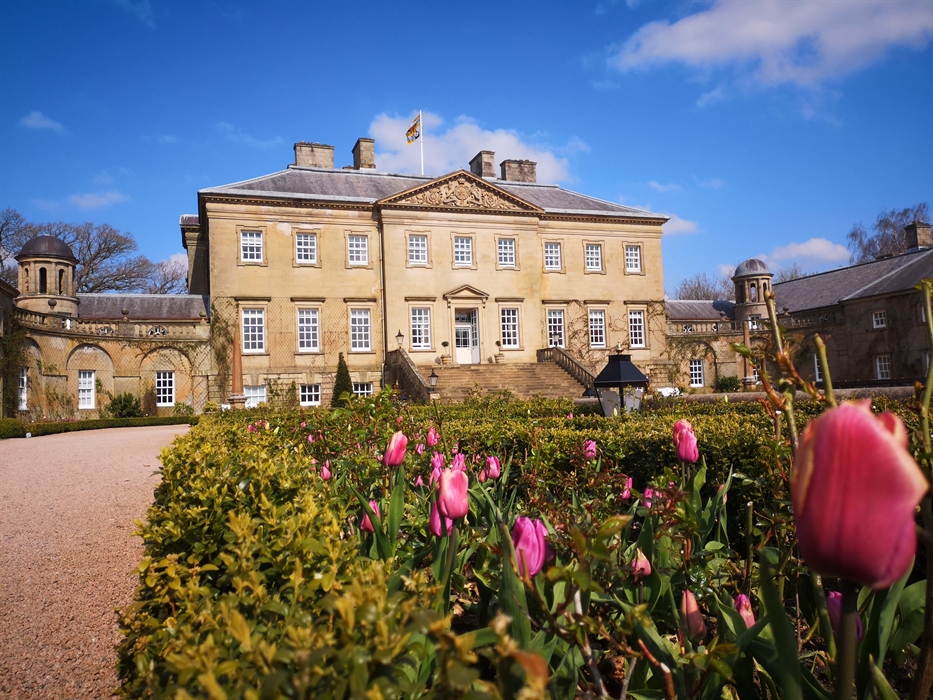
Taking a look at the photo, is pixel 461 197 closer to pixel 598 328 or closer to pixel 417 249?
pixel 417 249

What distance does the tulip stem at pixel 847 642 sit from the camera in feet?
3.40

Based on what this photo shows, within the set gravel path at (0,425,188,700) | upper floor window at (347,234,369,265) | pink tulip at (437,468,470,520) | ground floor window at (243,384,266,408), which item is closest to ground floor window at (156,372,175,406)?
ground floor window at (243,384,266,408)

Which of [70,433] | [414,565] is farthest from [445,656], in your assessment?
[70,433]

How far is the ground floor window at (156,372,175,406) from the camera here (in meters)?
28.4

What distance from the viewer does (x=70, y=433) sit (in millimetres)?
22219

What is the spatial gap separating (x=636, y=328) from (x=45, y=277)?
1156 inches

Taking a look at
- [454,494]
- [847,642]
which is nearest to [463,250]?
[454,494]

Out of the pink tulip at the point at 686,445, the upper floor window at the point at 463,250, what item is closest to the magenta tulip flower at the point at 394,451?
the pink tulip at the point at 686,445

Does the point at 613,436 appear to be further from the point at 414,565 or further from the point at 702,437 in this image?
the point at 414,565

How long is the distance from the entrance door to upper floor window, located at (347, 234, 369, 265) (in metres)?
5.09

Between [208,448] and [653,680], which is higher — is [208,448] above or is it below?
above

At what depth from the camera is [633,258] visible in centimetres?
3416

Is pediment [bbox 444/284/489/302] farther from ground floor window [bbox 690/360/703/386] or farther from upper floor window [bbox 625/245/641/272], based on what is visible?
ground floor window [bbox 690/360/703/386]

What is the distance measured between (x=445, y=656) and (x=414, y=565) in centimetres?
166
